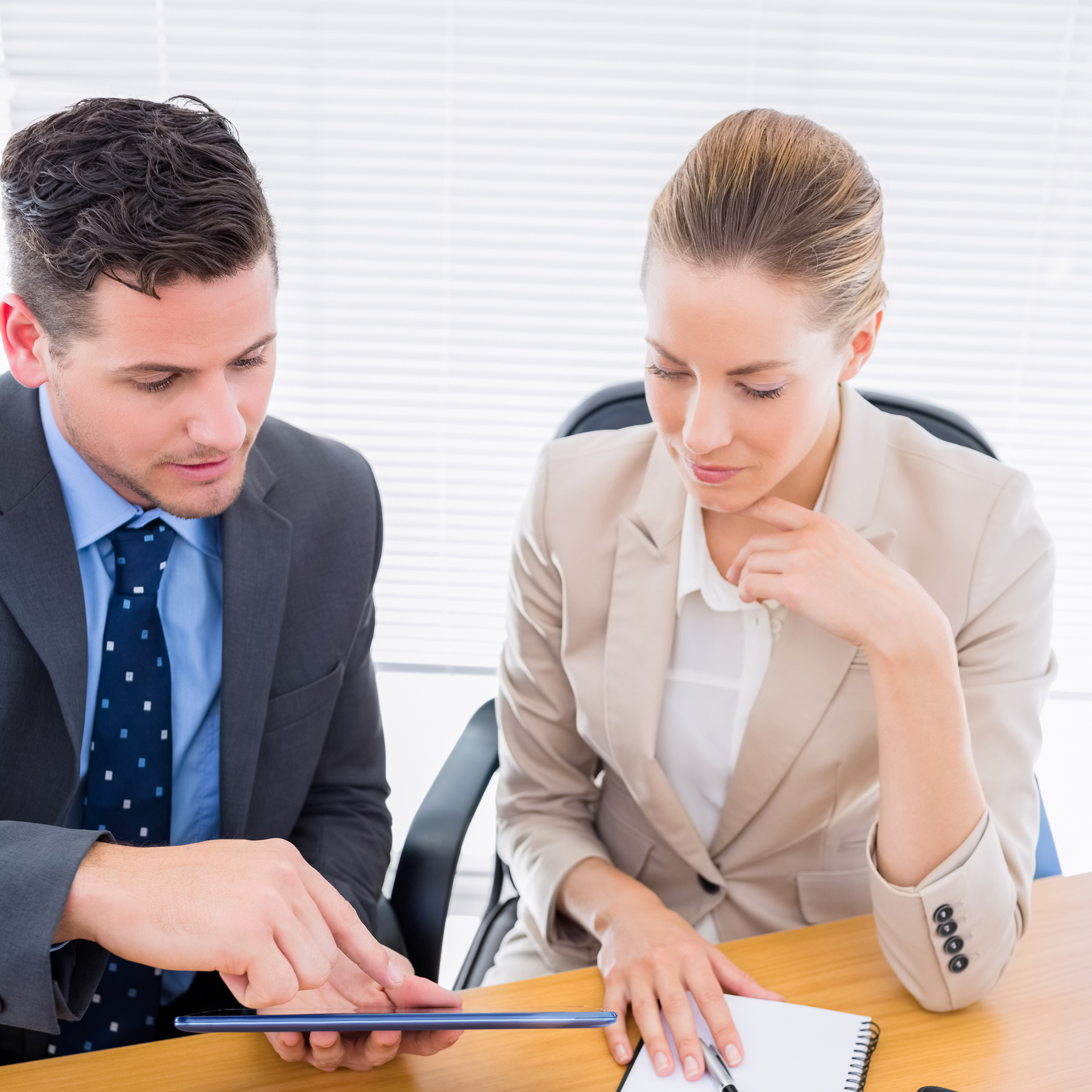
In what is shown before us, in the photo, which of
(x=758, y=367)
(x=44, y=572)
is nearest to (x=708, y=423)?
(x=758, y=367)

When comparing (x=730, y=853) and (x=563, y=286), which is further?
(x=563, y=286)

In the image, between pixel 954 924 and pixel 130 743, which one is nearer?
pixel 954 924

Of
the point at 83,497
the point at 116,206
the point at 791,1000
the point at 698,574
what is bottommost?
the point at 791,1000

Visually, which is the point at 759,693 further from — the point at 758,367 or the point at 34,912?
the point at 34,912

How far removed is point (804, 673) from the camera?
1.20 metres

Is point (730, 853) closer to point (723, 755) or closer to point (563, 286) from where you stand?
point (723, 755)

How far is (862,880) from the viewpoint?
1305mm

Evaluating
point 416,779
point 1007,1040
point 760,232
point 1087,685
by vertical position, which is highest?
point 760,232

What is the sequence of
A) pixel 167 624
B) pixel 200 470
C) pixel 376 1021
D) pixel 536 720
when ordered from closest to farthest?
pixel 376 1021 < pixel 200 470 < pixel 167 624 < pixel 536 720

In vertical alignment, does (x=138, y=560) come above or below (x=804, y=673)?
above

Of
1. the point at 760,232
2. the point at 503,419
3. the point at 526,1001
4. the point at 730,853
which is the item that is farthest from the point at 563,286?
the point at 526,1001

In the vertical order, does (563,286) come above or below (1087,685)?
above

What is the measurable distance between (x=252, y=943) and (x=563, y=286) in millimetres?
1523

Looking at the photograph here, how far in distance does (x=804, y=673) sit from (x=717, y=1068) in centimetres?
48
